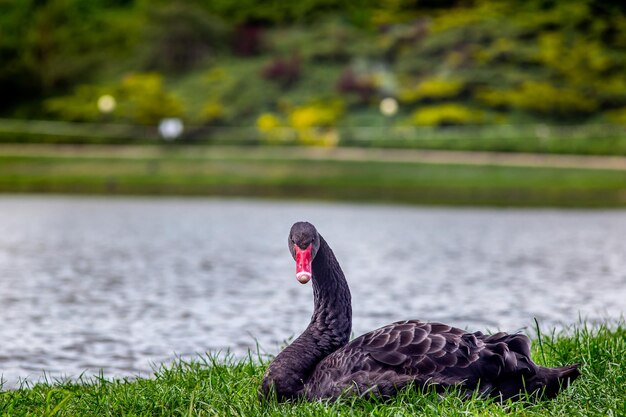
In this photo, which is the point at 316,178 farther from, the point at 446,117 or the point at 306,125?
the point at 446,117

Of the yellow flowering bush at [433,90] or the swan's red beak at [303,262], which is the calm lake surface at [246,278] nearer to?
the swan's red beak at [303,262]

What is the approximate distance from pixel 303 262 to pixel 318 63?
45045 millimetres

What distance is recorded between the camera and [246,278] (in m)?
11.1

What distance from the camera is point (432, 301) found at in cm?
930

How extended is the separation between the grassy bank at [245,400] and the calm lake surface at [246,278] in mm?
655

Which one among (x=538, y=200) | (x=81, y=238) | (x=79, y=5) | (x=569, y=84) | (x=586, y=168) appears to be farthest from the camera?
Answer: (x=79, y=5)

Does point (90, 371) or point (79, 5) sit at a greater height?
point (79, 5)

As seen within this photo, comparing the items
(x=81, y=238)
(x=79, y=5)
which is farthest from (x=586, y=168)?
(x=79, y=5)

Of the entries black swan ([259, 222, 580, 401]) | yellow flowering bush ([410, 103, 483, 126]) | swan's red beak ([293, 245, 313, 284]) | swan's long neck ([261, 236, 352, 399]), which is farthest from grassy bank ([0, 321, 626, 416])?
yellow flowering bush ([410, 103, 483, 126])

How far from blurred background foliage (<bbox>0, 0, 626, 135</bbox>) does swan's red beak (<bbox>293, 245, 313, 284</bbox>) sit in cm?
3422

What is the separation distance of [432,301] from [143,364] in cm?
372

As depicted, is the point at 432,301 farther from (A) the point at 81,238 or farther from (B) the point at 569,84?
(B) the point at 569,84

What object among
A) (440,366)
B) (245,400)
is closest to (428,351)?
(440,366)

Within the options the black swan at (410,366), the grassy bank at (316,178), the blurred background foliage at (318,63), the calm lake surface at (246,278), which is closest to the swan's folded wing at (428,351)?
the black swan at (410,366)
